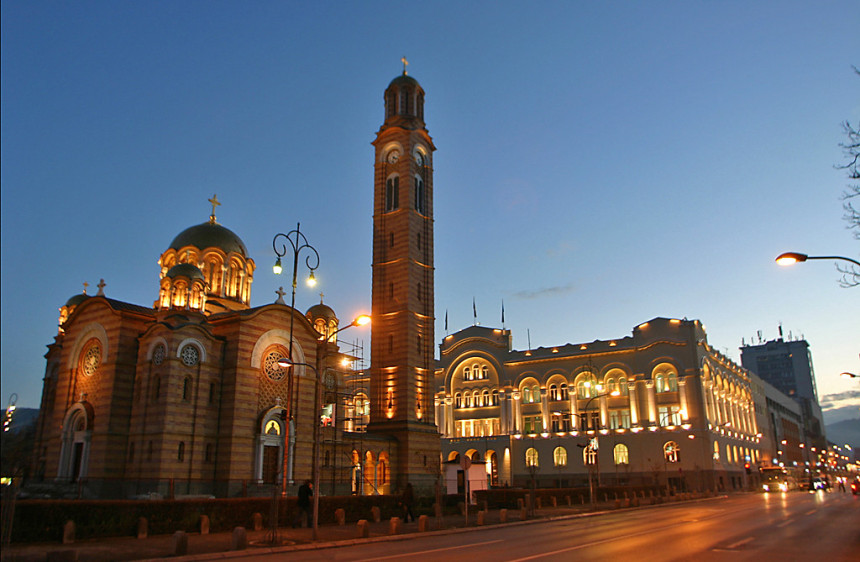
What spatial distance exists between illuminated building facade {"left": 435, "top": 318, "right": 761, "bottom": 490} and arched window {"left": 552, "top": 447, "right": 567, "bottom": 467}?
115mm

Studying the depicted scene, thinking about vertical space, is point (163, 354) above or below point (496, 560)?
above

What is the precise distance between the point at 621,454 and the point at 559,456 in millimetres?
6926

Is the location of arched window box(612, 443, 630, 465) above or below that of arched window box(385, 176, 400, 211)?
below

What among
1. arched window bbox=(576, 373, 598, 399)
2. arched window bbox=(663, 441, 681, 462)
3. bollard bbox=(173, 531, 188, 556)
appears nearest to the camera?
bollard bbox=(173, 531, 188, 556)

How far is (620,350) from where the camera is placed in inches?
2928

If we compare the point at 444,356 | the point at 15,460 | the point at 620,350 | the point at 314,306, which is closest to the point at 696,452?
the point at 620,350

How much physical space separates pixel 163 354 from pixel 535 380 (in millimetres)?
50187

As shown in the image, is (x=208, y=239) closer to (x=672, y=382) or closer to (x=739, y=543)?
(x=739, y=543)

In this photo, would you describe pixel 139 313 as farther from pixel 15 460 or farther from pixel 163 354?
pixel 15 460

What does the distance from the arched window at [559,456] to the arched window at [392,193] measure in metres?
36.8

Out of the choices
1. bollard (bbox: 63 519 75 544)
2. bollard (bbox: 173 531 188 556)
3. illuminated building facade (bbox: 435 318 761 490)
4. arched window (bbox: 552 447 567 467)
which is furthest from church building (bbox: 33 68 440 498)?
arched window (bbox: 552 447 567 467)

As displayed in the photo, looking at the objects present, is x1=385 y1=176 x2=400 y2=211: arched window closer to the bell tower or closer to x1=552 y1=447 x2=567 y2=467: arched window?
the bell tower

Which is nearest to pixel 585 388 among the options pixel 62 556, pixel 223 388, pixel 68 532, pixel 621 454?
pixel 621 454

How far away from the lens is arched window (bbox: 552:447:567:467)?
75.0 m
